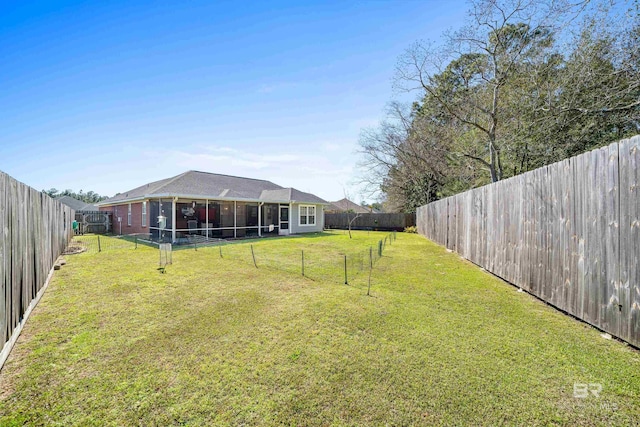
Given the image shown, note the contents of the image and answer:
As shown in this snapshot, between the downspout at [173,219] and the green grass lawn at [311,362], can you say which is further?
the downspout at [173,219]

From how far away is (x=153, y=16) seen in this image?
7.62m

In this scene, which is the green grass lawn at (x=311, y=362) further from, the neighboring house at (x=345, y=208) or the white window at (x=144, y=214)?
the neighboring house at (x=345, y=208)

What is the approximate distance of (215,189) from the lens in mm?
14836

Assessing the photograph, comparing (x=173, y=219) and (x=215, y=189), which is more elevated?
(x=215, y=189)

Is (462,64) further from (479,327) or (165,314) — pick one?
(165,314)

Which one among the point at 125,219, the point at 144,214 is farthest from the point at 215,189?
the point at 125,219

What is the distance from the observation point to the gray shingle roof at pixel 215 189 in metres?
13.0

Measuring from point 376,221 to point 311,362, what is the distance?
2405cm

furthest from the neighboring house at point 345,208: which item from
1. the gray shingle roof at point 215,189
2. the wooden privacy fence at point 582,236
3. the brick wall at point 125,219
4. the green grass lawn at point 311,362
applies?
the green grass lawn at point 311,362

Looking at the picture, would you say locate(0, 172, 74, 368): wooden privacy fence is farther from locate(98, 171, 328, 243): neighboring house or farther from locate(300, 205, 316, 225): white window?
locate(300, 205, 316, 225): white window

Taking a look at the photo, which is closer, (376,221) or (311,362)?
(311,362)

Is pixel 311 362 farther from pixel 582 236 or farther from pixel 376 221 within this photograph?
pixel 376 221

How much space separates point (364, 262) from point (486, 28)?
38.6 ft

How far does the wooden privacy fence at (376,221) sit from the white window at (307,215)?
508 cm
